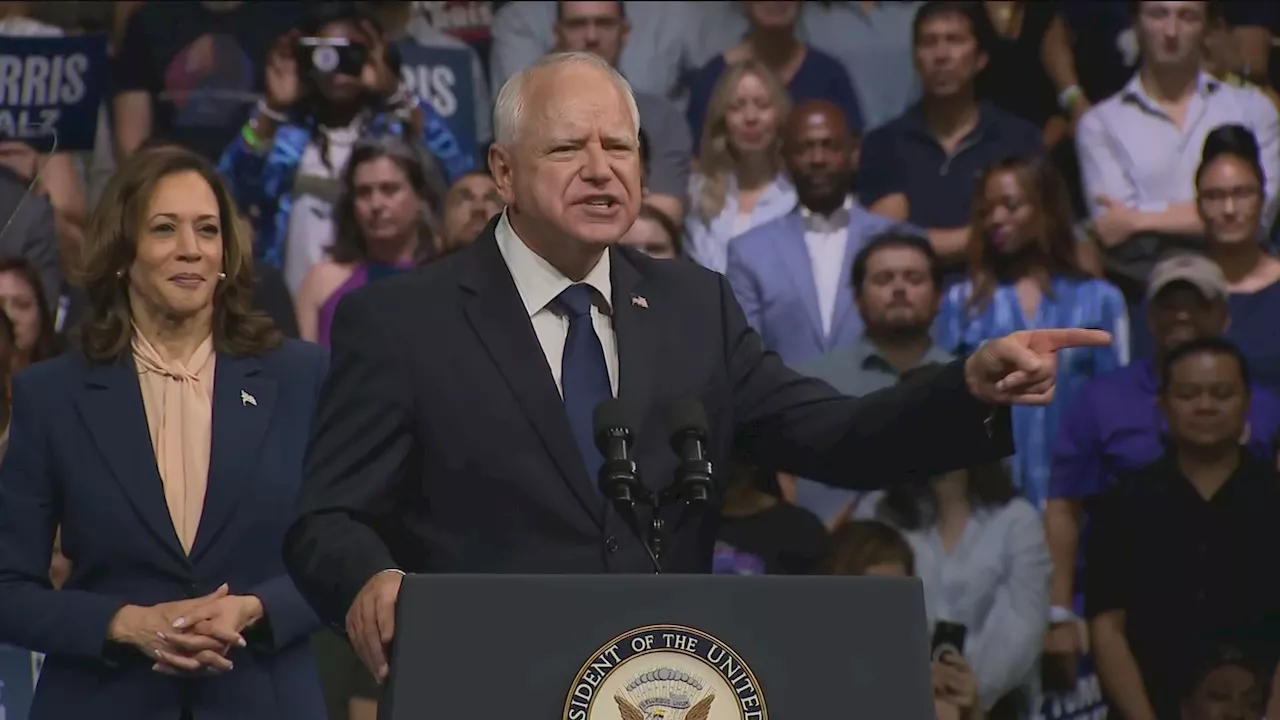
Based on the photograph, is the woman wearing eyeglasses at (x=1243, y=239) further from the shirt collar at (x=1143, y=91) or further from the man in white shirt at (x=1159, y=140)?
the shirt collar at (x=1143, y=91)

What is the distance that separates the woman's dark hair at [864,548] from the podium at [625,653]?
368 centimetres

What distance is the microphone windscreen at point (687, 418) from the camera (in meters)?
2.10

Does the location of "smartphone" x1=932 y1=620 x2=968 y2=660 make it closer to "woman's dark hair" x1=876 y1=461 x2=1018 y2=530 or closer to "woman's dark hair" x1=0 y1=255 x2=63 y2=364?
"woman's dark hair" x1=876 y1=461 x2=1018 y2=530

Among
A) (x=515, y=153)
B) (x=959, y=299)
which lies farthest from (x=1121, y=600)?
(x=515, y=153)

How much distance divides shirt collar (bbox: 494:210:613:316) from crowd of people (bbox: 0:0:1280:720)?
302cm

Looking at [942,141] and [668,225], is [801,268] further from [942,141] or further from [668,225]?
[942,141]

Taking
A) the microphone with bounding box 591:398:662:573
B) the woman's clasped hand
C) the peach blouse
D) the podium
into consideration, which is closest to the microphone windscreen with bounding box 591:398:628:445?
the microphone with bounding box 591:398:662:573

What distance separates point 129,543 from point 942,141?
3.45 meters

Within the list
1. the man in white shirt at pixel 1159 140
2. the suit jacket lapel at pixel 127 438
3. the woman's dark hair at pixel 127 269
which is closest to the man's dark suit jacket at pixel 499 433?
the suit jacket lapel at pixel 127 438

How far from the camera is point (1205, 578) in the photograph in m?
5.49

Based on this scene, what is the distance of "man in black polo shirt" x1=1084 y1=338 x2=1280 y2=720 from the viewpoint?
548 centimetres

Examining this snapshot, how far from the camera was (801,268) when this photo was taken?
5.68 meters

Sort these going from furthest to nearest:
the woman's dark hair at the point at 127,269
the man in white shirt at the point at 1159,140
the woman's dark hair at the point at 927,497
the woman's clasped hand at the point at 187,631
A: the man in white shirt at the point at 1159,140 → the woman's dark hair at the point at 927,497 → the woman's dark hair at the point at 127,269 → the woman's clasped hand at the point at 187,631

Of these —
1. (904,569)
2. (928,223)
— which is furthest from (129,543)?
(928,223)
